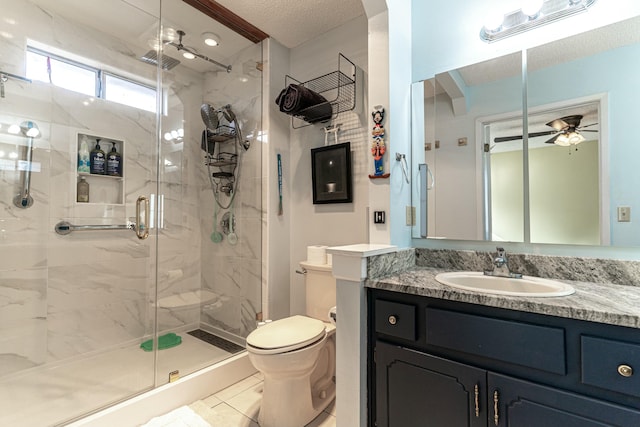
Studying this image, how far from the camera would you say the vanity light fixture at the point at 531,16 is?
1303mm

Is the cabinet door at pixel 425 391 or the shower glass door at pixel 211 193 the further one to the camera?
the shower glass door at pixel 211 193

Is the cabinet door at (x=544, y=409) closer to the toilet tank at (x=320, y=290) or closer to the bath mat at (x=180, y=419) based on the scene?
the toilet tank at (x=320, y=290)

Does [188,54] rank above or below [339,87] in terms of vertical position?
above

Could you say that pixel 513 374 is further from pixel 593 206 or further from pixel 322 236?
pixel 322 236

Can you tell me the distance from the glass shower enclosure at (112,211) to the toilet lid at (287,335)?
73 centimetres

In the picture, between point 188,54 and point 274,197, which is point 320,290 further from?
point 188,54

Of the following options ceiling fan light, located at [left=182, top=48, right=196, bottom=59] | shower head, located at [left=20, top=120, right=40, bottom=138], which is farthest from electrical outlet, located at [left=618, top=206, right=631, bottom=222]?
shower head, located at [left=20, top=120, right=40, bottom=138]

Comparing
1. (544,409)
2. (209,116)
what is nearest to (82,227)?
(209,116)

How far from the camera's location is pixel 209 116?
260 centimetres

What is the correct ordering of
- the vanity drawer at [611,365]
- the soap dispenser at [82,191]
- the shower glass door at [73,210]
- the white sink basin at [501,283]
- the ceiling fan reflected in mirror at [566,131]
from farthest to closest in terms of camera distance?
the soap dispenser at [82,191] → the shower glass door at [73,210] → the ceiling fan reflected in mirror at [566,131] → the white sink basin at [501,283] → the vanity drawer at [611,365]

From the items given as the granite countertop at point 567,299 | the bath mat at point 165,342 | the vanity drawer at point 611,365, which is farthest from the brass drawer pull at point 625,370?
the bath mat at point 165,342

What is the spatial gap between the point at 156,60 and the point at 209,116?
1.80ft

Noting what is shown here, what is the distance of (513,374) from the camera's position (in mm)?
969

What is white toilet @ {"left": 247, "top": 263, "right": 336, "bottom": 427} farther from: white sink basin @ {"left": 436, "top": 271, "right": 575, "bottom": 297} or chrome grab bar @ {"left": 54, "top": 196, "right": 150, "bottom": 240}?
chrome grab bar @ {"left": 54, "top": 196, "right": 150, "bottom": 240}
